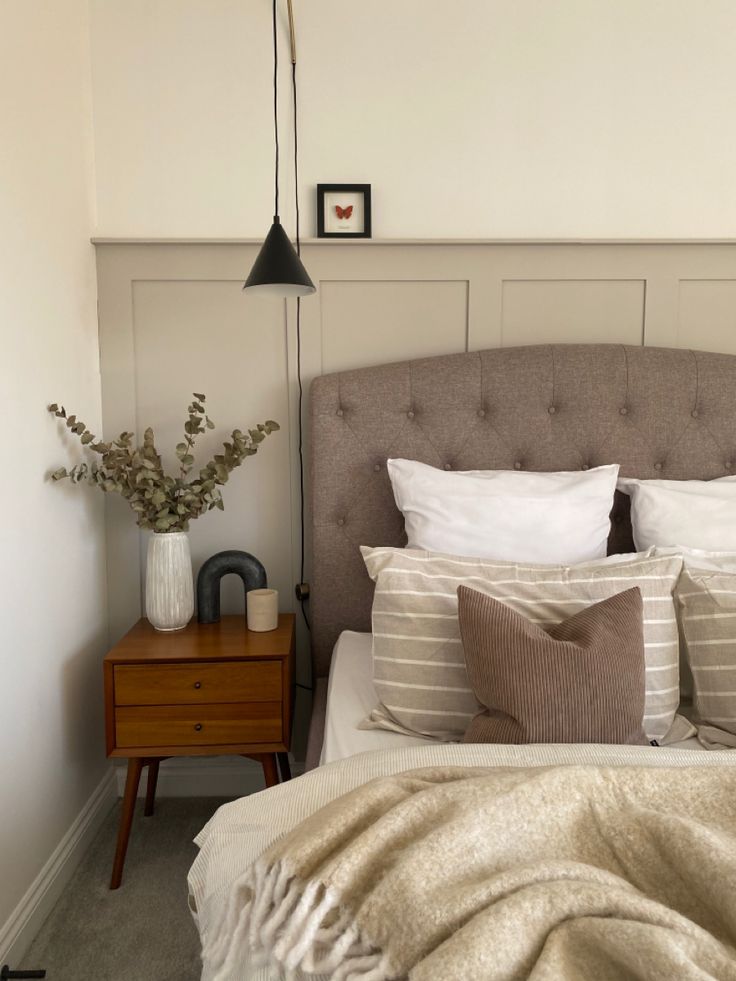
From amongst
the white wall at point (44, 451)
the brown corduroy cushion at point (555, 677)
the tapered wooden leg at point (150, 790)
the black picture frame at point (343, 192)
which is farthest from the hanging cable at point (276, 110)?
the tapered wooden leg at point (150, 790)

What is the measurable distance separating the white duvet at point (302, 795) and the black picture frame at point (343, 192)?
5.19ft

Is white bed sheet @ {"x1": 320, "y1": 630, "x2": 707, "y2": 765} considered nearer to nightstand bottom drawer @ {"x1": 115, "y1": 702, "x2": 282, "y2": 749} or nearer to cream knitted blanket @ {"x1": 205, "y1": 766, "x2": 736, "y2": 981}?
nightstand bottom drawer @ {"x1": 115, "y1": 702, "x2": 282, "y2": 749}

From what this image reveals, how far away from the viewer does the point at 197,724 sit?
6.47ft

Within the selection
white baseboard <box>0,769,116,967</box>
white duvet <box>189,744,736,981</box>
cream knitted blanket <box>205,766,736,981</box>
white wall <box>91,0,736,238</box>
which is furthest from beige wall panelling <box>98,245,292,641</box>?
cream knitted blanket <box>205,766,736,981</box>

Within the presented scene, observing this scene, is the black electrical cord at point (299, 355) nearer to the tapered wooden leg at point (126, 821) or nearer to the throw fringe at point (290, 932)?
the tapered wooden leg at point (126, 821)

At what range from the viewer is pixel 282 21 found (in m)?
2.26

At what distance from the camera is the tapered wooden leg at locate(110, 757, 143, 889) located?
1981mm

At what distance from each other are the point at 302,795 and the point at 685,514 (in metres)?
1.33

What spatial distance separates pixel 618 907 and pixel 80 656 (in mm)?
1788

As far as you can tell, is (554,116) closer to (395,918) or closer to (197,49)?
(197,49)

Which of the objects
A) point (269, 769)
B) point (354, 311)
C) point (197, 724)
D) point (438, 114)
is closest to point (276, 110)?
point (438, 114)

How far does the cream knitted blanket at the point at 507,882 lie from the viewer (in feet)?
2.44

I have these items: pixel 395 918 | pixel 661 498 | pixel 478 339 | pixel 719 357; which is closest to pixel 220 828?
pixel 395 918

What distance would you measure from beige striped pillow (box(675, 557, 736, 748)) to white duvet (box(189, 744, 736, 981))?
0.22 m
